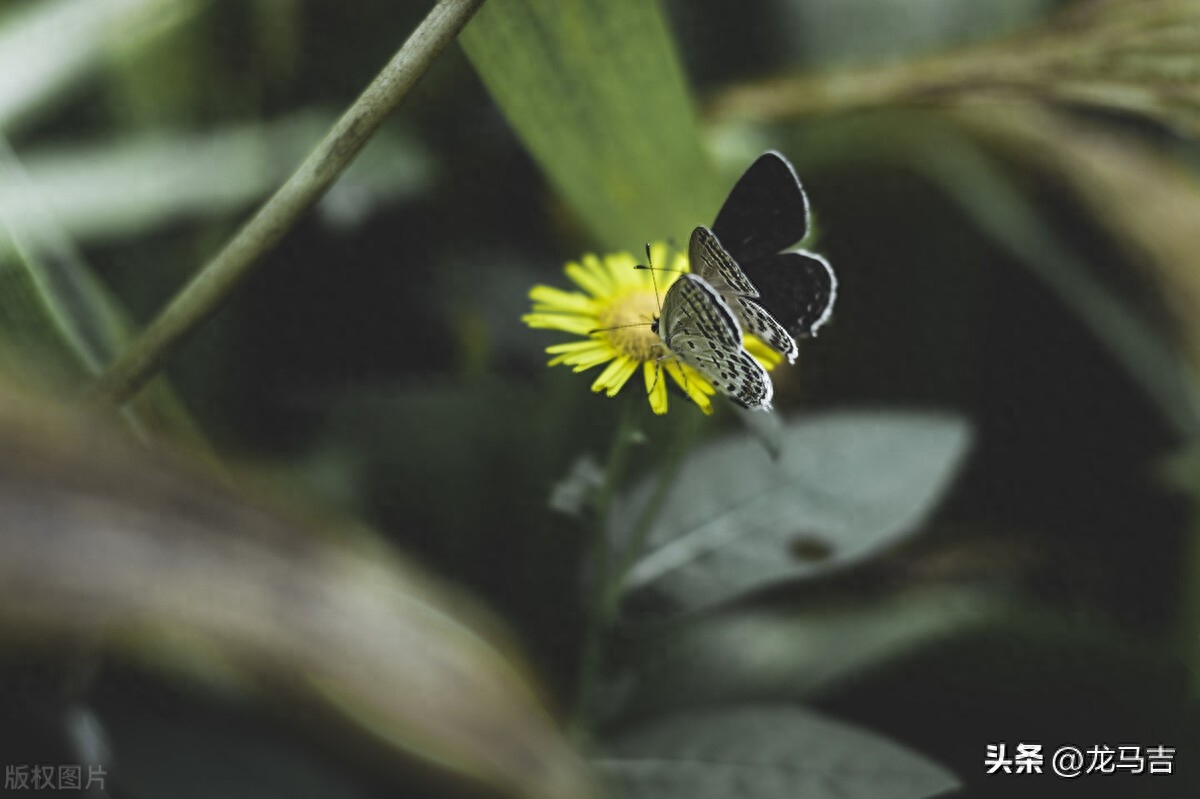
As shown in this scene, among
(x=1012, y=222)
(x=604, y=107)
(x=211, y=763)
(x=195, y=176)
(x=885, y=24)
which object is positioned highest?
(x=885, y=24)

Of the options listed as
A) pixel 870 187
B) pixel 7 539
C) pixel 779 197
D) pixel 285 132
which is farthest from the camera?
pixel 870 187

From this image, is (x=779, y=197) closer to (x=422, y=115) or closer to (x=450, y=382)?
(x=450, y=382)

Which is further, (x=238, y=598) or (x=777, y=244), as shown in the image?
(x=777, y=244)

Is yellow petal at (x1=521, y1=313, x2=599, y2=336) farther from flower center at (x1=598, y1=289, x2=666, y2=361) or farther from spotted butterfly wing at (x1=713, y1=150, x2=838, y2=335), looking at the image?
spotted butterfly wing at (x1=713, y1=150, x2=838, y2=335)

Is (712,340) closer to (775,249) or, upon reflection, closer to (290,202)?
(775,249)

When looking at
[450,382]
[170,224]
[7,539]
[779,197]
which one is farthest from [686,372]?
[170,224]

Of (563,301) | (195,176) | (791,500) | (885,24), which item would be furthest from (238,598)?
(885,24)
